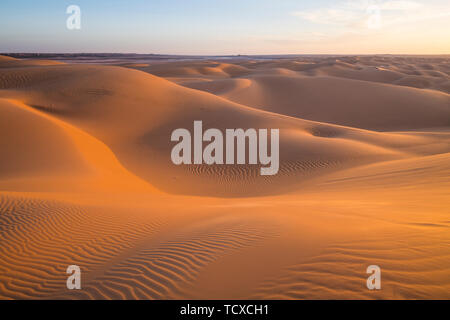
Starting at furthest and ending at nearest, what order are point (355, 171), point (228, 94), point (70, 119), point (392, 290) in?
point (228, 94) < point (70, 119) < point (355, 171) < point (392, 290)

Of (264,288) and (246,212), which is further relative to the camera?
(246,212)

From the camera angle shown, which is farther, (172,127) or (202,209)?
(172,127)

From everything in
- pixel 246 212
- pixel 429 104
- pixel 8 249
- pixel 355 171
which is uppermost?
pixel 429 104

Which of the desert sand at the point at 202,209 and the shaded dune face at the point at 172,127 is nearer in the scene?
the desert sand at the point at 202,209

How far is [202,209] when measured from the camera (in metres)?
6.61

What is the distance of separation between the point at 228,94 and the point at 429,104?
67.1 feet

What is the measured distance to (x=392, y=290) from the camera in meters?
2.90

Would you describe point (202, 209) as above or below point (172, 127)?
below

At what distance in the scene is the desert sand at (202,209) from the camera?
11.0 ft
